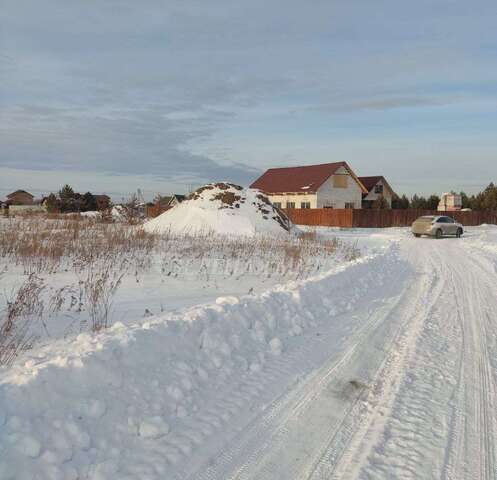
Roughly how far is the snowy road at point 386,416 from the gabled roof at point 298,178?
4356 centimetres

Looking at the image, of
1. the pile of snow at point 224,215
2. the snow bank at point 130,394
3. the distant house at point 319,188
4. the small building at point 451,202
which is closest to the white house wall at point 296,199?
the distant house at point 319,188

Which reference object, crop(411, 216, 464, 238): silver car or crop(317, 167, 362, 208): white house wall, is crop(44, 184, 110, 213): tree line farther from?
crop(411, 216, 464, 238): silver car

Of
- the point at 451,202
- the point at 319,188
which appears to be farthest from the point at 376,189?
the point at 319,188

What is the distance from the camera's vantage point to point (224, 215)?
2473 centimetres

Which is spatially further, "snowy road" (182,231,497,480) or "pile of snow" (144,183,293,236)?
"pile of snow" (144,183,293,236)

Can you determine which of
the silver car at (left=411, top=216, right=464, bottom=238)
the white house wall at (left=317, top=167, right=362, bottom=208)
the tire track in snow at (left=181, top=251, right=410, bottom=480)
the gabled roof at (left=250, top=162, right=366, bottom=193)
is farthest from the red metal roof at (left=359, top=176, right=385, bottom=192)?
the tire track in snow at (left=181, top=251, right=410, bottom=480)

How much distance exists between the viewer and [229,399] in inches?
160

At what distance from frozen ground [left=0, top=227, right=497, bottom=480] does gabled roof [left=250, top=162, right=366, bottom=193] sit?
43.8 metres

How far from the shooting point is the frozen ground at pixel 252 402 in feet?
10.1

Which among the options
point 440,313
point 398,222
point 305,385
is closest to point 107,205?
point 440,313

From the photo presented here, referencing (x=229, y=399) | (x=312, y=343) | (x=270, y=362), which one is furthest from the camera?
(x=312, y=343)

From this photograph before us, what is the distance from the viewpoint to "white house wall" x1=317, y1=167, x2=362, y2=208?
49.4 metres

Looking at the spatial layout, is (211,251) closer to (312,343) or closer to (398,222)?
(312,343)

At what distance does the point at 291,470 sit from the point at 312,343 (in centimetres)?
277
